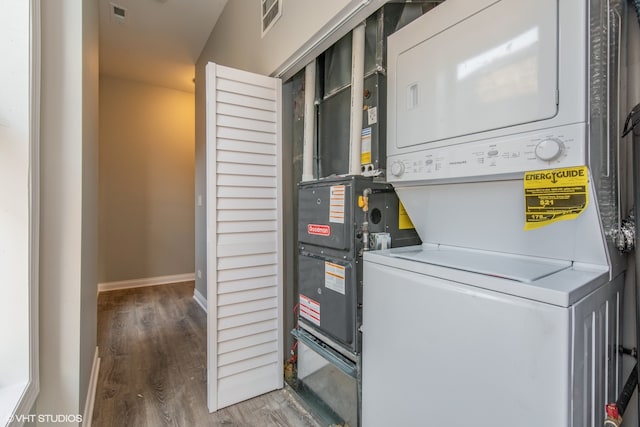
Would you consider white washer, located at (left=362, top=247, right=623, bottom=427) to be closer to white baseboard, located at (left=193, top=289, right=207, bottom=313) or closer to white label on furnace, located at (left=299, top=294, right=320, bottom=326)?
white label on furnace, located at (left=299, top=294, right=320, bottom=326)

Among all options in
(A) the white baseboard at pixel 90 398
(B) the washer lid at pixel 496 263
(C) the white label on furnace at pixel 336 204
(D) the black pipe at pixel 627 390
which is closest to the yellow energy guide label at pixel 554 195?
(B) the washer lid at pixel 496 263

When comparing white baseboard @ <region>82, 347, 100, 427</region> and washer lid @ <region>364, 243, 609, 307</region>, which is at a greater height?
washer lid @ <region>364, 243, 609, 307</region>

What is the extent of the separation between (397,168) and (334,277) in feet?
1.85

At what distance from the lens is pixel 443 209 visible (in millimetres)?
1103

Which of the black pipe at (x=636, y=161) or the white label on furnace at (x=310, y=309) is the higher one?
the black pipe at (x=636, y=161)

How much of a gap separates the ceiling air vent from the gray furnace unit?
112 cm

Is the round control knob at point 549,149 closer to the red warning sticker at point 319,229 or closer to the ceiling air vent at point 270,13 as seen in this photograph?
the red warning sticker at point 319,229

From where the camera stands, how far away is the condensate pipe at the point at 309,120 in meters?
1.79

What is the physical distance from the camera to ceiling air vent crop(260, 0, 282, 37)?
1798 millimetres

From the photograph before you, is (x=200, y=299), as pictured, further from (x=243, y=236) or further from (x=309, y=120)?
(x=309, y=120)

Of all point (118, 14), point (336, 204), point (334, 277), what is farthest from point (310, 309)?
point (118, 14)

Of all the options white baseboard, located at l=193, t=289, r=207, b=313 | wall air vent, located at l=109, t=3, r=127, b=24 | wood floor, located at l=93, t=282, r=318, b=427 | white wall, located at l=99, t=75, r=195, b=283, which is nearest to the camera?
wood floor, located at l=93, t=282, r=318, b=427

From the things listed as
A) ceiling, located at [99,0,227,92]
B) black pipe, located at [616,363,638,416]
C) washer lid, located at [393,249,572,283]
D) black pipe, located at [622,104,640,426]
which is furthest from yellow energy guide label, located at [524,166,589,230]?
ceiling, located at [99,0,227,92]

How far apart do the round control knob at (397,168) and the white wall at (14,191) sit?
1299 mm
